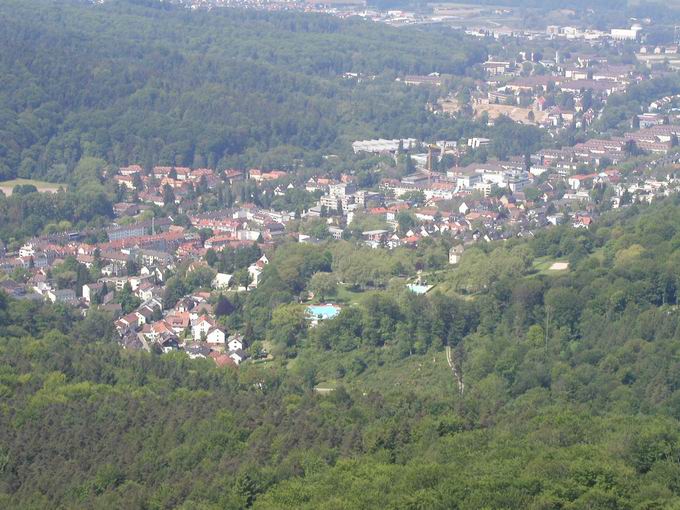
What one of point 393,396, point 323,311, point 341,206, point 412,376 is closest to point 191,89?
point 341,206

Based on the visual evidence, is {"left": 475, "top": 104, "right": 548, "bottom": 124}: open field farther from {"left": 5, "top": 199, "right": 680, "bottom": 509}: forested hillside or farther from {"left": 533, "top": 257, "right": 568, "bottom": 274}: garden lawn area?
{"left": 533, "top": 257, "right": 568, "bottom": 274}: garden lawn area

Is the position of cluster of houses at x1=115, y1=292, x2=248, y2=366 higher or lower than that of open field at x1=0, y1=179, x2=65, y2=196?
higher

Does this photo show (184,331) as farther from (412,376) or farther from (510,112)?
(510,112)

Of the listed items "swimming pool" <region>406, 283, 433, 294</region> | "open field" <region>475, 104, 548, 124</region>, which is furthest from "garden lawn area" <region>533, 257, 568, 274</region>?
"open field" <region>475, 104, 548, 124</region>

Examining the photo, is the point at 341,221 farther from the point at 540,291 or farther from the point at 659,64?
the point at 659,64

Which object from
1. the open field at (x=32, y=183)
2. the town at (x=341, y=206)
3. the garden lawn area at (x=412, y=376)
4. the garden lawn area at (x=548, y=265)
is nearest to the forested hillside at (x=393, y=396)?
the garden lawn area at (x=412, y=376)

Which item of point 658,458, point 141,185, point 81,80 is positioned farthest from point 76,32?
point 658,458
